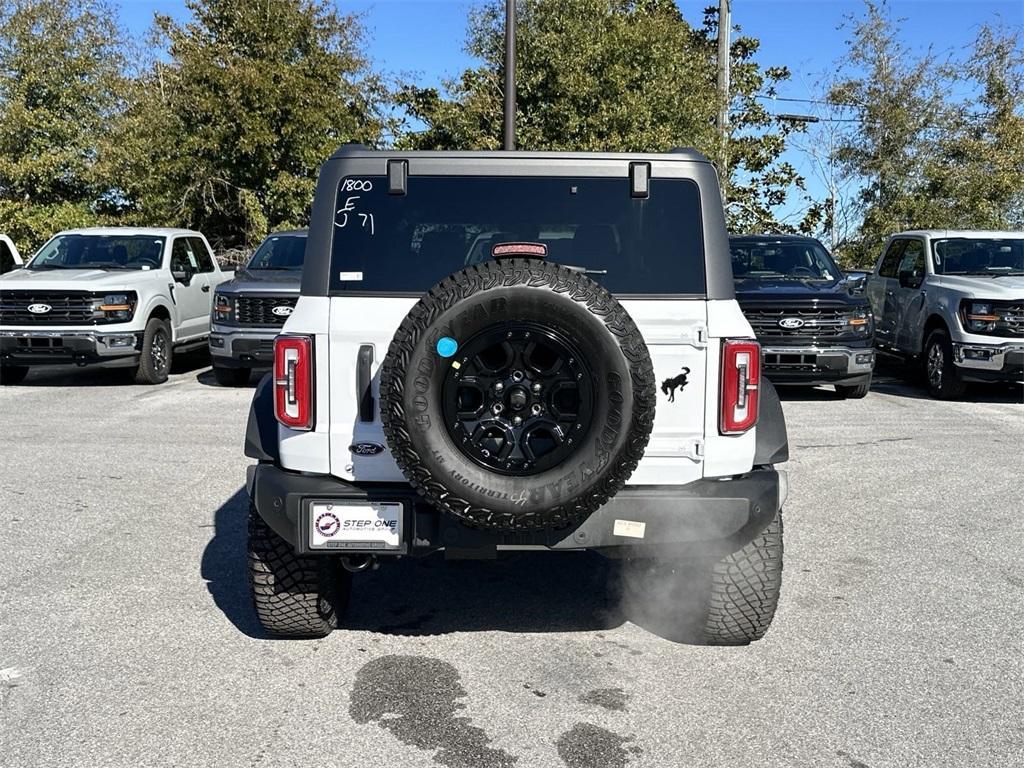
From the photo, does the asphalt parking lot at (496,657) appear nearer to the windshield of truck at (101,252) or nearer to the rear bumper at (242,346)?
the rear bumper at (242,346)

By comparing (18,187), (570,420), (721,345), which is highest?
(18,187)

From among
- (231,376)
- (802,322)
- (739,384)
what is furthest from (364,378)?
(231,376)

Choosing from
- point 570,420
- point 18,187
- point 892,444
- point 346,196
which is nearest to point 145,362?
point 892,444

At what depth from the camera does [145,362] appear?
12289 millimetres

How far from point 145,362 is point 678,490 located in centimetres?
972

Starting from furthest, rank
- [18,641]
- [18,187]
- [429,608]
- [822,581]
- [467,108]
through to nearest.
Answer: [18,187] < [467,108] < [822,581] < [429,608] < [18,641]

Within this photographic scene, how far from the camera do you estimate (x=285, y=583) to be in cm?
421

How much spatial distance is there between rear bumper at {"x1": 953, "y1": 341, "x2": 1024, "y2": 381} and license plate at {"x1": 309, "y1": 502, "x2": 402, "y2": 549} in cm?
Answer: 894

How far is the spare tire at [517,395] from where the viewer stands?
3479 mm

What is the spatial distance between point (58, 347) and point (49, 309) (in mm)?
443

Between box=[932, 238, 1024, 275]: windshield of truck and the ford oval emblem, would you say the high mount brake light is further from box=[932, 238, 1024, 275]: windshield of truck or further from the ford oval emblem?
box=[932, 238, 1024, 275]: windshield of truck

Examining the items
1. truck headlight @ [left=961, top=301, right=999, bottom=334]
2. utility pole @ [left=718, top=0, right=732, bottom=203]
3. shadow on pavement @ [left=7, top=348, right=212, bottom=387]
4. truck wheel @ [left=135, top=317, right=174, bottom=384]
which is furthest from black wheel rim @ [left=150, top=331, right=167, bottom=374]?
utility pole @ [left=718, top=0, right=732, bottom=203]

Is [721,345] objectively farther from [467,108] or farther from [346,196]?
[467,108]

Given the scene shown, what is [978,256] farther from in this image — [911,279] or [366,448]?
[366,448]
